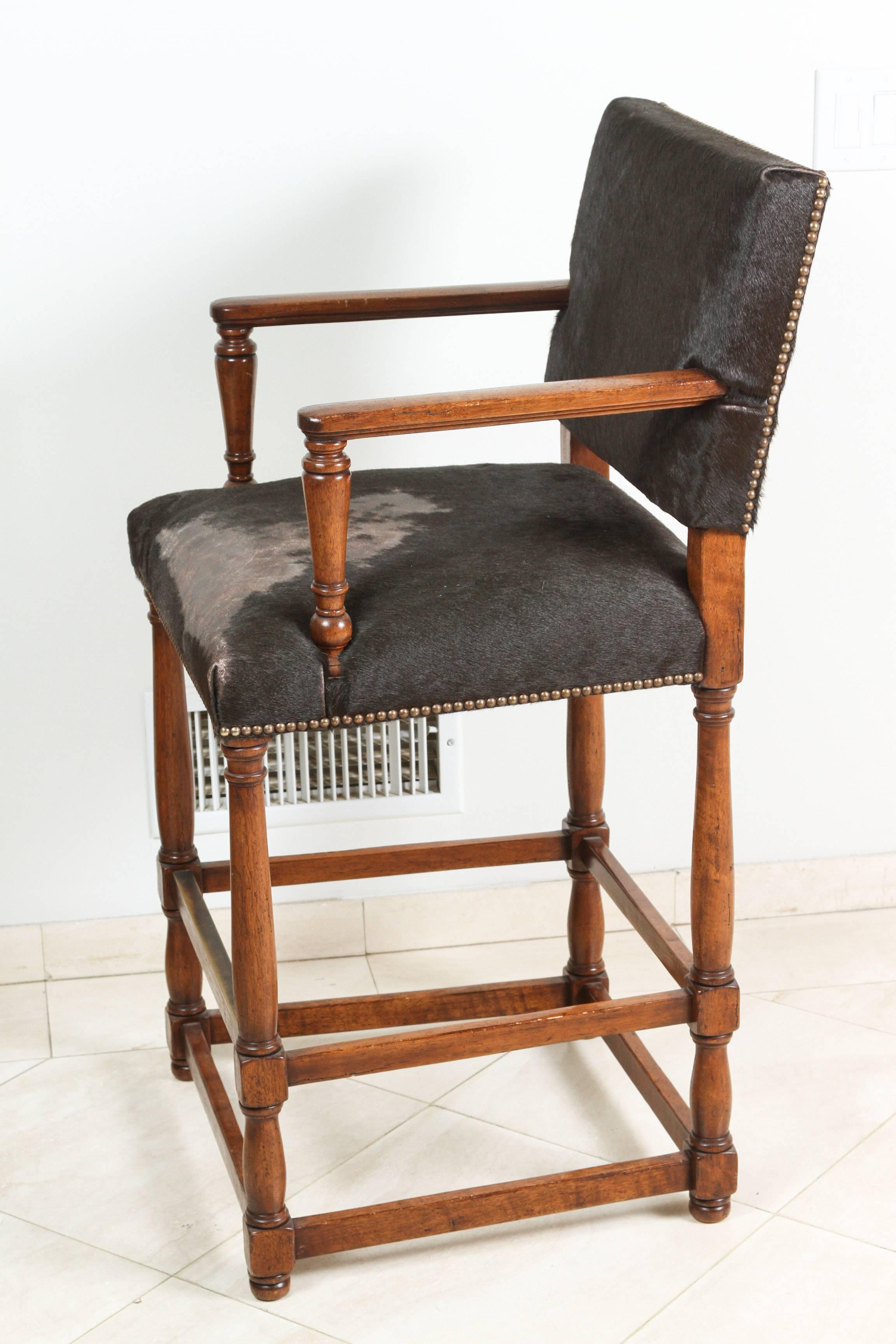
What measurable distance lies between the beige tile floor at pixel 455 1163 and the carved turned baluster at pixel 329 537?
0.62 meters

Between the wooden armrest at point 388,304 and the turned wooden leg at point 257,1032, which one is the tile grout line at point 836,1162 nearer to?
the turned wooden leg at point 257,1032

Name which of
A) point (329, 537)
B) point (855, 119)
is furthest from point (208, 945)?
point (855, 119)

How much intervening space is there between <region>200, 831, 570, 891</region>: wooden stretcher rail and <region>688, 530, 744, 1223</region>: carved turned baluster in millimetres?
331

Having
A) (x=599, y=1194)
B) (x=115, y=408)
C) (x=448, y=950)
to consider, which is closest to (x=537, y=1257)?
(x=599, y=1194)

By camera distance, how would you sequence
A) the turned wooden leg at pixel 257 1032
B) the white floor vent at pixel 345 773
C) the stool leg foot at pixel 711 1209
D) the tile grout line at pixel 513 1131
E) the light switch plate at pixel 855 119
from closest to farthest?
the turned wooden leg at pixel 257 1032
the stool leg foot at pixel 711 1209
the tile grout line at pixel 513 1131
the light switch plate at pixel 855 119
the white floor vent at pixel 345 773

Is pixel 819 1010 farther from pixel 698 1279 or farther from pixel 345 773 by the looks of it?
pixel 345 773

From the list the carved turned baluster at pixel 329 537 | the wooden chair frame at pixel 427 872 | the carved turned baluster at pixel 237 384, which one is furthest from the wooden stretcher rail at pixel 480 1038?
the carved turned baluster at pixel 237 384

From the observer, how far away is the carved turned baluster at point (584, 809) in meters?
1.69

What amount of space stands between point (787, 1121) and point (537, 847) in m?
0.40

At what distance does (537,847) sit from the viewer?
1.72 m

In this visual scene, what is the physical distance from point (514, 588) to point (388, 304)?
1.44 feet

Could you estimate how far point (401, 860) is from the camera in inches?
65.4

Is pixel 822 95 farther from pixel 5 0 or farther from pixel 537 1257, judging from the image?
pixel 537 1257

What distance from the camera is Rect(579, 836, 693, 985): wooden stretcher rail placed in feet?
4.83
